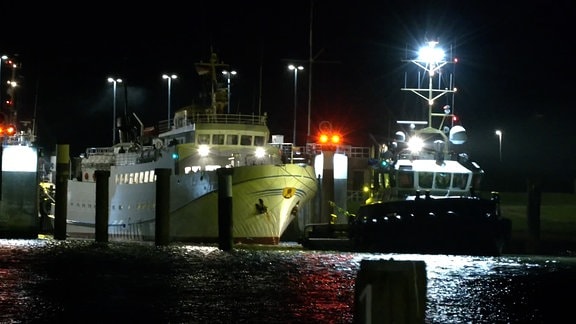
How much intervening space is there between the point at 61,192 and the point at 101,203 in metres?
3.50

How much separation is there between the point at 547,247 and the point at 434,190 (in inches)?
447

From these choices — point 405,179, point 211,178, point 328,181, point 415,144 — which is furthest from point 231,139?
point 405,179

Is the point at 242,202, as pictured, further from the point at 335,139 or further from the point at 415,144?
the point at 415,144

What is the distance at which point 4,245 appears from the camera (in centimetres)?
4041

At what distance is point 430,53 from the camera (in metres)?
36.6

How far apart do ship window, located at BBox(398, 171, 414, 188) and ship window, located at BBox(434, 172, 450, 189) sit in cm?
87

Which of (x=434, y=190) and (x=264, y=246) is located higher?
(x=434, y=190)

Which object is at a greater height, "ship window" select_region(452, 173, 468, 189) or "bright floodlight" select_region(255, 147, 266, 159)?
"bright floodlight" select_region(255, 147, 266, 159)

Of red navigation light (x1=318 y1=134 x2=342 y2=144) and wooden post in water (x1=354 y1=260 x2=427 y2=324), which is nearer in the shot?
wooden post in water (x1=354 y1=260 x2=427 y2=324)

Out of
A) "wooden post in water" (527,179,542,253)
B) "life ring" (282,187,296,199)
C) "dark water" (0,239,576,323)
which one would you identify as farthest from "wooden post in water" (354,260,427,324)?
"life ring" (282,187,296,199)

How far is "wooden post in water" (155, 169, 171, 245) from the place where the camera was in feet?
127

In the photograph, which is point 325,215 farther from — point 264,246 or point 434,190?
point 434,190

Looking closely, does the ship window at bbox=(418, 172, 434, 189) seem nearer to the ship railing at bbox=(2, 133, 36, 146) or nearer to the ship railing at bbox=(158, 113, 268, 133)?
the ship railing at bbox=(158, 113, 268, 133)

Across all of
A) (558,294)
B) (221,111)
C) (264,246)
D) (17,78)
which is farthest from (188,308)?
(17,78)
